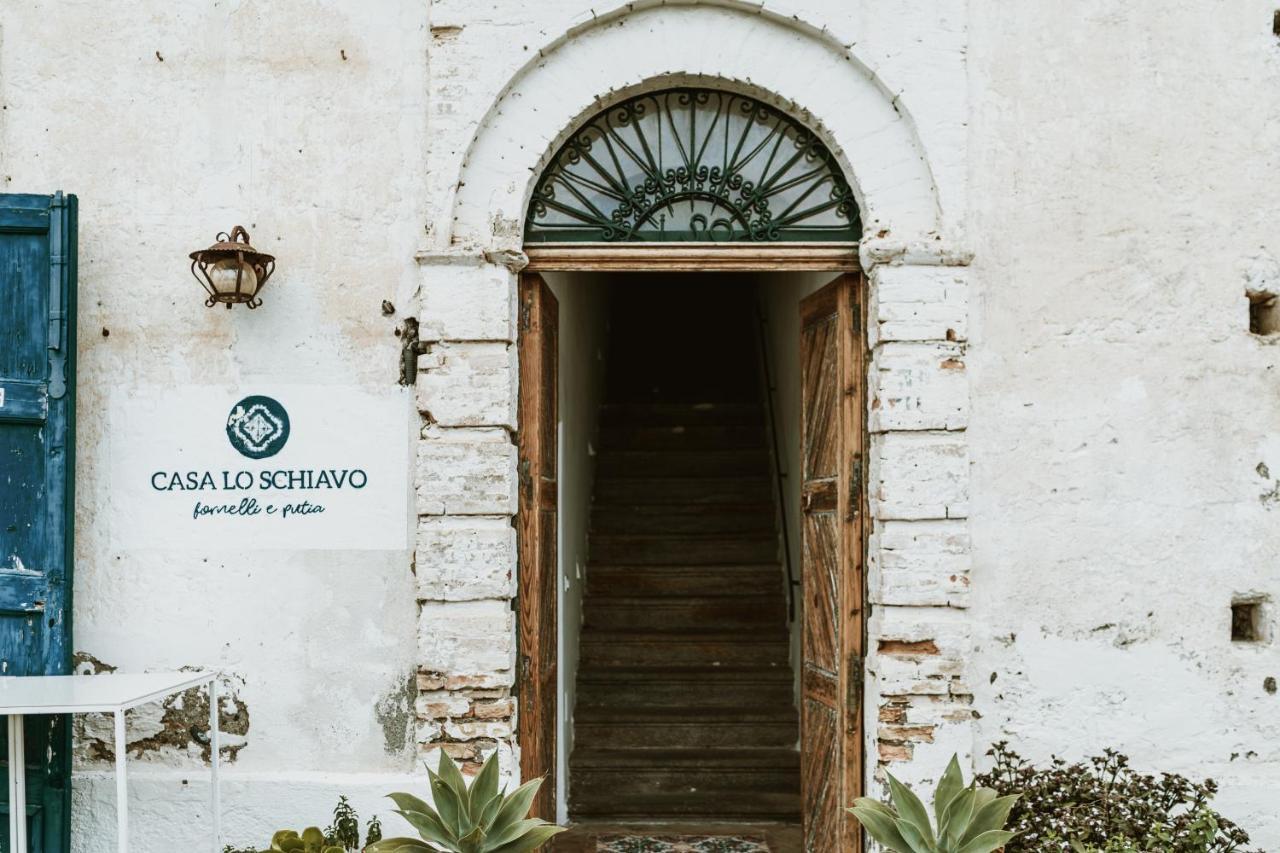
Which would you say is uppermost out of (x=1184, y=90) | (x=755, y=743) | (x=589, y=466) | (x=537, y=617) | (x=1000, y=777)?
(x=1184, y=90)

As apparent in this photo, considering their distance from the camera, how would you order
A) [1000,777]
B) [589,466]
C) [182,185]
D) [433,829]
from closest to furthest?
[433,829] → [1000,777] → [182,185] → [589,466]

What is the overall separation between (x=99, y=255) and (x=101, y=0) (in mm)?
1082

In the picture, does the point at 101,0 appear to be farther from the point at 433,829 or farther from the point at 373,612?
the point at 433,829

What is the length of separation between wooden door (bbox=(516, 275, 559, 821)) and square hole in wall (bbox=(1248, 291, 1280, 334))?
9.82 ft

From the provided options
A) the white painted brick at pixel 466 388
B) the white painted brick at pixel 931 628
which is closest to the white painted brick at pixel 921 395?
the white painted brick at pixel 931 628

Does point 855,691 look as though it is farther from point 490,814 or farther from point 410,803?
point 410,803

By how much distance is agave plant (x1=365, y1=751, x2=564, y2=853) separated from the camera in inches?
159

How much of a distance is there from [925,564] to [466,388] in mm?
1991

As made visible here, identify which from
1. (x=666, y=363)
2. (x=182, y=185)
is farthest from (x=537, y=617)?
(x=666, y=363)

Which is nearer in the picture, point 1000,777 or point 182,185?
point 1000,777

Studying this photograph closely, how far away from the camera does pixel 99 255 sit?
15.6 ft

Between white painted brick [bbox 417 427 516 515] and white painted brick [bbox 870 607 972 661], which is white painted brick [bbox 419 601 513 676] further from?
white painted brick [bbox 870 607 972 661]

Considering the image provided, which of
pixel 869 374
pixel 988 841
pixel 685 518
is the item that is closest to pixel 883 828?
pixel 988 841

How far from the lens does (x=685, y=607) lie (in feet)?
24.2
